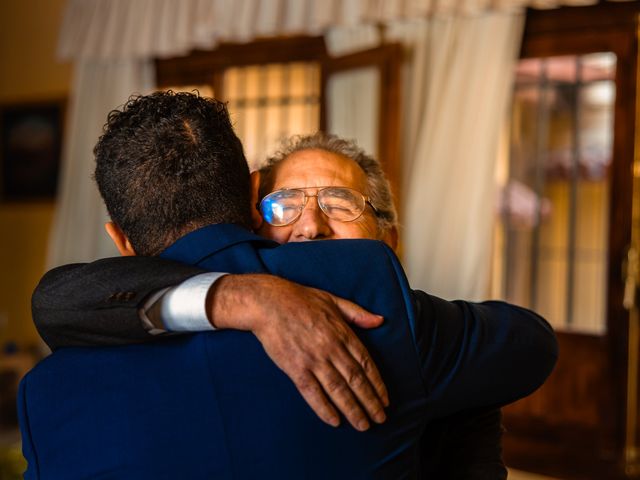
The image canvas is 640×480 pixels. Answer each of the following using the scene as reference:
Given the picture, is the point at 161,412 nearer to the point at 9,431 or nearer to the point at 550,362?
the point at 550,362

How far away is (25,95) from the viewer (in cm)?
750

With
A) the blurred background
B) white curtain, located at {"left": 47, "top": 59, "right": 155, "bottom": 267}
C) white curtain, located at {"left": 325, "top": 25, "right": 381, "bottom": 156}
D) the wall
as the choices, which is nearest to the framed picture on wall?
the wall

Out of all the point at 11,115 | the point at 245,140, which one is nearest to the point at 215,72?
the point at 245,140

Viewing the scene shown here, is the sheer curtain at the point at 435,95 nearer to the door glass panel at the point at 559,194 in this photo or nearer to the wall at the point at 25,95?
the door glass panel at the point at 559,194

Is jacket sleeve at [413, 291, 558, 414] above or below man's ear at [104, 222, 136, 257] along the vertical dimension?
below

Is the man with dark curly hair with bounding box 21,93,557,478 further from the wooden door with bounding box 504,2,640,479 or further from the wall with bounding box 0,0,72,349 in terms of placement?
the wall with bounding box 0,0,72,349

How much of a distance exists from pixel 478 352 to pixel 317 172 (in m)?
0.81

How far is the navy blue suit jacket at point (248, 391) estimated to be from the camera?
1137 mm

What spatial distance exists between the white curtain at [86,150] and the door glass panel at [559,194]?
9.95ft

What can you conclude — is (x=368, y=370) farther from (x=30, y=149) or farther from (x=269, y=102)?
(x=30, y=149)

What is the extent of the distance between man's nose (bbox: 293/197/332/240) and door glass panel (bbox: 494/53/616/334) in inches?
152

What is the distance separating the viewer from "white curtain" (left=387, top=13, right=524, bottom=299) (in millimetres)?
4773

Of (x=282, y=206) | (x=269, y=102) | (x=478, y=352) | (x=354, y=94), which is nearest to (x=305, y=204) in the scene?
(x=282, y=206)

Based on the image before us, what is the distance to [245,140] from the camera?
6363 mm
